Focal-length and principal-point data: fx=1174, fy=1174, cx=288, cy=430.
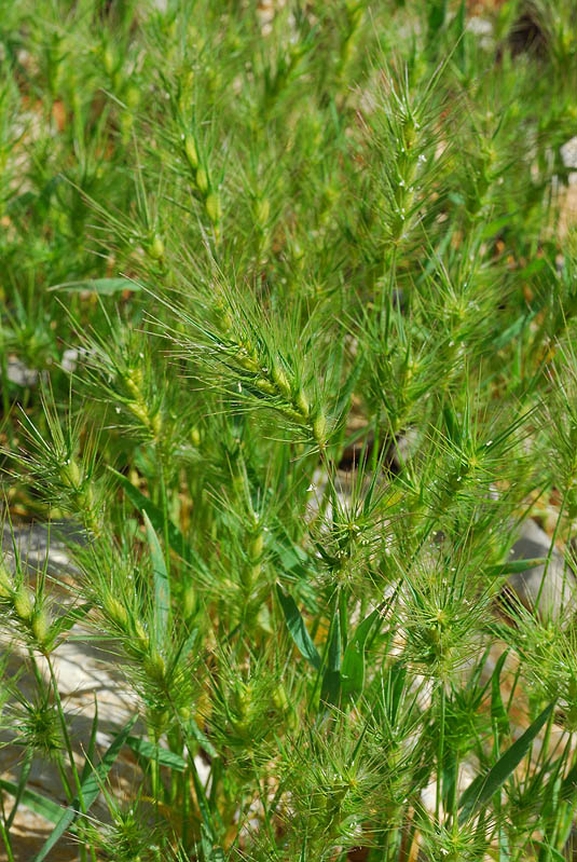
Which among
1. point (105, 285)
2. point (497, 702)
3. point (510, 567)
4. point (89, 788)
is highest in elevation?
point (105, 285)

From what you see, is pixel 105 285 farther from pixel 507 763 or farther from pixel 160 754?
pixel 507 763

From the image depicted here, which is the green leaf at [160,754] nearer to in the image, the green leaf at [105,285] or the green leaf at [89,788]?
the green leaf at [89,788]

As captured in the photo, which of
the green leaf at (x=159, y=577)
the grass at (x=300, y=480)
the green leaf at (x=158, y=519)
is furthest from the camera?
the green leaf at (x=158, y=519)

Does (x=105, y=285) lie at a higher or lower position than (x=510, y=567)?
higher

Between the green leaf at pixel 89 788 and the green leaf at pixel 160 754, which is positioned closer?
the green leaf at pixel 89 788

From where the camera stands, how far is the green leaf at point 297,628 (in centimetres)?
118

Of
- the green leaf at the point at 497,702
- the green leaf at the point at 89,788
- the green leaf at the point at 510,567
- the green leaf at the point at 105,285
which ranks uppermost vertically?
the green leaf at the point at 105,285

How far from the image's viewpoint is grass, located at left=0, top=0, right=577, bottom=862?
3.38ft

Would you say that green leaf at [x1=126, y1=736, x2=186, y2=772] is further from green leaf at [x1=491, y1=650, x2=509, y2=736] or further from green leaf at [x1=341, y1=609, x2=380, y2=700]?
green leaf at [x1=491, y1=650, x2=509, y2=736]

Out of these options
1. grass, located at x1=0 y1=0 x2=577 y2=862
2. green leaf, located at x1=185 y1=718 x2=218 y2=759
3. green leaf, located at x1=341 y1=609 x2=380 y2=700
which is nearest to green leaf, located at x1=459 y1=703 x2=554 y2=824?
grass, located at x1=0 y1=0 x2=577 y2=862

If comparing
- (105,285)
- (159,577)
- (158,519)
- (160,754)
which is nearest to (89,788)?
(160,754)

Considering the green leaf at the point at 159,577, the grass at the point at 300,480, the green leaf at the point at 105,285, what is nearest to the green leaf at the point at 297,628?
the grass at the point at 300,480

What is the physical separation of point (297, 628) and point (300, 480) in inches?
6.9

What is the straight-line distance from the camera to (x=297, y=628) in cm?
118
